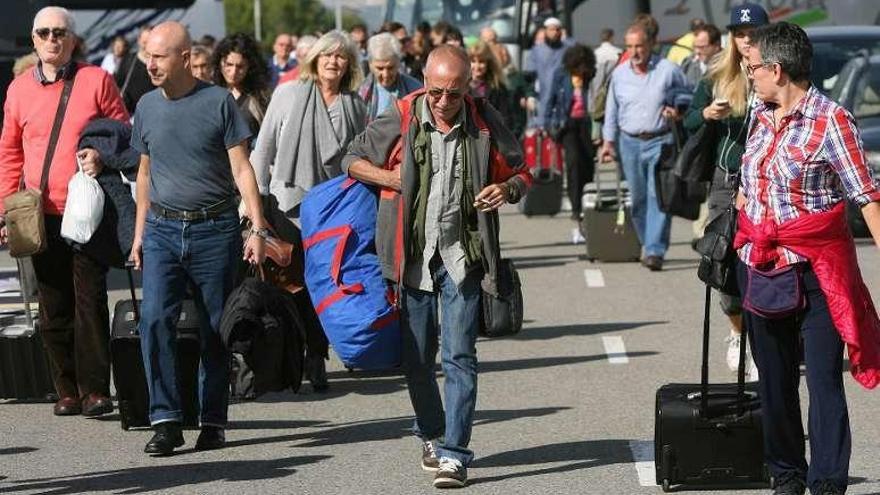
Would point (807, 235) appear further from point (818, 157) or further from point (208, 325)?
point (208, 325)

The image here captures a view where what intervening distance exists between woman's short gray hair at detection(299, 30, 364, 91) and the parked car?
7108mm

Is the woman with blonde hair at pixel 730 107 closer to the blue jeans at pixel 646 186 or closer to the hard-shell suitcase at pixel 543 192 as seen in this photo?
the blue jeans at pixel 646 186

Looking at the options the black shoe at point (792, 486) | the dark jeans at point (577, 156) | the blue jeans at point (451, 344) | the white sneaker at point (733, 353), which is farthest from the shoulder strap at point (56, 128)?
the dark jeans at point (577, 156)

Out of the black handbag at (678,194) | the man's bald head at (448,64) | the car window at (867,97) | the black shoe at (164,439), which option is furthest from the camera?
the car window at (867,97)

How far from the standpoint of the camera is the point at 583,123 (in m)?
20.2

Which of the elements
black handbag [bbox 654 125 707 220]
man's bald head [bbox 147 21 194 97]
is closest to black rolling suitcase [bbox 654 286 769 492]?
man's bald head [bbox 147 21 194 97]

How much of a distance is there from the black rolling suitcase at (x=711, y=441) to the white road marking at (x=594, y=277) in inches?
300

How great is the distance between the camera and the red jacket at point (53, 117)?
9797mm

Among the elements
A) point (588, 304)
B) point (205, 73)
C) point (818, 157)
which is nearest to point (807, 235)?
point (818, 157)

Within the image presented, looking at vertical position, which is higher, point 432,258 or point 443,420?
point 432,258

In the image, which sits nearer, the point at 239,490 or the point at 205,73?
the point at 239,490

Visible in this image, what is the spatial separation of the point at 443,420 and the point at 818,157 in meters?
1.99

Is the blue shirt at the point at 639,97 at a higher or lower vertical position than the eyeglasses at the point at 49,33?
lower

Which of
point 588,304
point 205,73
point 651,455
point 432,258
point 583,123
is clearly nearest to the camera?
point 432,258
